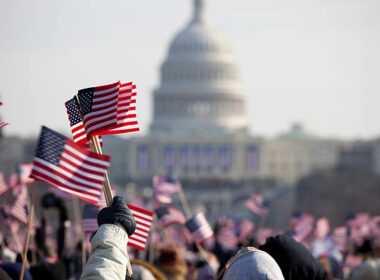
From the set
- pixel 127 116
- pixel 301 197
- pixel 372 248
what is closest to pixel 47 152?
pixel 127 116

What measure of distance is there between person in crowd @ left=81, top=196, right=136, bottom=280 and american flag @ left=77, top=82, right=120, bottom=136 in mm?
1222

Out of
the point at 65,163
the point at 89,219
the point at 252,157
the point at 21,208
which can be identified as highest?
the point at 65,163

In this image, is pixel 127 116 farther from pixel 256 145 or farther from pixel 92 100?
pixel 256 145

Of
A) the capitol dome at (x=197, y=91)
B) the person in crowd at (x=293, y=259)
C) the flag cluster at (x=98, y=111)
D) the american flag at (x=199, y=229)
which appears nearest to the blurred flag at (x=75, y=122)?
the flag cluster at (x=98, y=111)

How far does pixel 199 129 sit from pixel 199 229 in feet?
570

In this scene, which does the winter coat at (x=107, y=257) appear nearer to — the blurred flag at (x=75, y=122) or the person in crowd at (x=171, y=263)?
the blurred flag at (x=75, y=122)

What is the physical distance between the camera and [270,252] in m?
10.8

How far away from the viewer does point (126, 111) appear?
1186 cm

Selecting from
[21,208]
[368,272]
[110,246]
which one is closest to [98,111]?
[110,246]

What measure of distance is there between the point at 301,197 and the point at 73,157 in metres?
121

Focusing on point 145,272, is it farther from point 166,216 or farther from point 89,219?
point 166,216

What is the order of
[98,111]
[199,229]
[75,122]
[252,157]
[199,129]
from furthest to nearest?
[252,157]
[199,129]
[199,229]
[75,122]
[98,111]

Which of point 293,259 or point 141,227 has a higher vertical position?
point 293,259

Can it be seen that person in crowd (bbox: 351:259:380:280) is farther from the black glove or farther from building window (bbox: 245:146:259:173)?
building window (bbox: 245:146:259:173)
